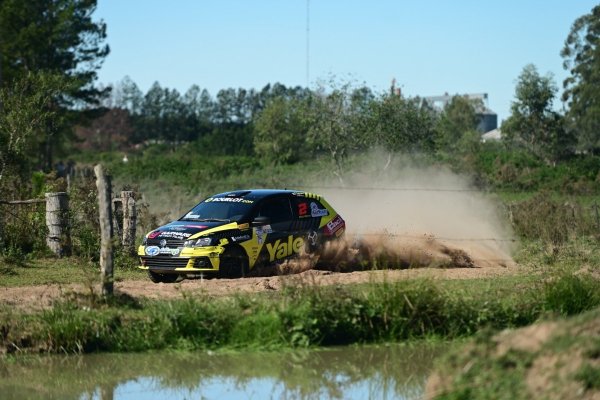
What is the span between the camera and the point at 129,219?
23.0 metres

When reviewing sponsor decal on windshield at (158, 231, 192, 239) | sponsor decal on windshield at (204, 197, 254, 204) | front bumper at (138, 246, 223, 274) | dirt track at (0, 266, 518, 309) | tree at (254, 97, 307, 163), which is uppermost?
tree at (254, 97, 307, 163)

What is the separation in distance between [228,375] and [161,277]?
798 cm

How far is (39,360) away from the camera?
42.5ft

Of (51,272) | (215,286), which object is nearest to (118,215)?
(51,272)

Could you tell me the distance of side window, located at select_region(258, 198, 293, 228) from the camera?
67.3 feet

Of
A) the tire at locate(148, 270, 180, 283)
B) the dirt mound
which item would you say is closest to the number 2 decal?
the dirt mound

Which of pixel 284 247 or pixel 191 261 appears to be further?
pixel 284 247

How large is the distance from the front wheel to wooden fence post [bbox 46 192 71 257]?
4.17 m

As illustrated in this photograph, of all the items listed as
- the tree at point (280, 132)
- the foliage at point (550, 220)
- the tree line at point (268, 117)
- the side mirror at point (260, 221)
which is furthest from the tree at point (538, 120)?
the side mirror at point (260, 221)

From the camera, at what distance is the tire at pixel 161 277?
19.8 m

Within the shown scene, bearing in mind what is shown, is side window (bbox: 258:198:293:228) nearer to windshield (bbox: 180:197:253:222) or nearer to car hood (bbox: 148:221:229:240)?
windshield (bbox: 180:197:253:222)

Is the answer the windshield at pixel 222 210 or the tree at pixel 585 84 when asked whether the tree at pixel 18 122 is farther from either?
the tree at pixel 585 84

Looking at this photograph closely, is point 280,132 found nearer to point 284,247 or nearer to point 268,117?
point 268,117

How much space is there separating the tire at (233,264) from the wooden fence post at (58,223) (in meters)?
5.62
